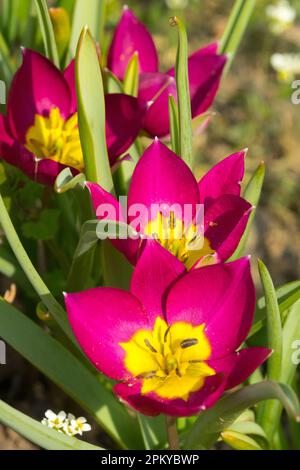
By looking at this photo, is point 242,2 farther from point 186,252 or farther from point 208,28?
point 208,28

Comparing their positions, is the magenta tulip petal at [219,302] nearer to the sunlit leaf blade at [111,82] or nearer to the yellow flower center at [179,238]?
the yellow flower center at [179,238]

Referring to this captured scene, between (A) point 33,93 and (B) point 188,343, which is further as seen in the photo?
(A) point 33,93

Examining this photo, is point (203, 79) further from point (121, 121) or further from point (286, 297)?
point (286, 297)

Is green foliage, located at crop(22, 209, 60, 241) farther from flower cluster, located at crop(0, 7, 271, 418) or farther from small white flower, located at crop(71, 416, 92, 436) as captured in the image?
small white flower, located at crop(71, 416, 92, 436)

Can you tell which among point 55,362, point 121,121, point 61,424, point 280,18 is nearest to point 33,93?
point 121,121

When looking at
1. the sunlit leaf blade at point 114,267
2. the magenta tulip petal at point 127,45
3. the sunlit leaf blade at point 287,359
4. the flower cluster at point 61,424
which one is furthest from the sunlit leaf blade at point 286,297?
the magenta tulip petal at point 127,45

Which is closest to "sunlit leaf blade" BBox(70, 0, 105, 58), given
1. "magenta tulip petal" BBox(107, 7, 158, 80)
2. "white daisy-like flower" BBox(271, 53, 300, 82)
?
"magenta tulip petal" BBox(107, 7, 158, 80)
